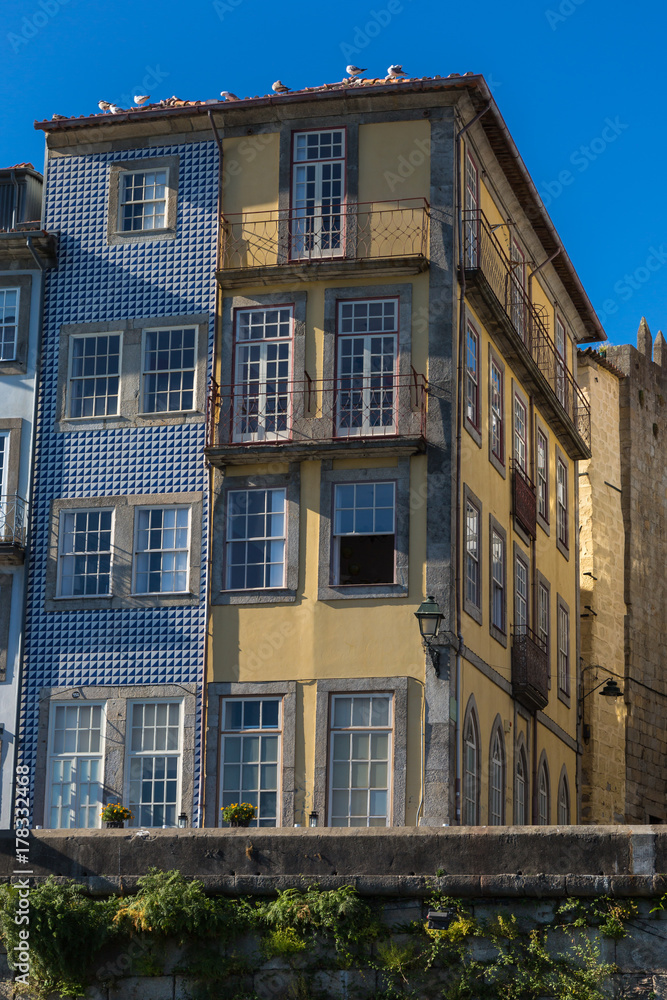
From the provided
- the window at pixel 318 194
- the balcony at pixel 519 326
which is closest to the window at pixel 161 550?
the window at pixel 318 194

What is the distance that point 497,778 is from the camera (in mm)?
28812

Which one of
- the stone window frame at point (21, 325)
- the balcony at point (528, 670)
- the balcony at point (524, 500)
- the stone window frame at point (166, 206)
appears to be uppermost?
the stone window frame at point (166, 206)

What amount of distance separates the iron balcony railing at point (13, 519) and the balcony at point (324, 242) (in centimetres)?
489

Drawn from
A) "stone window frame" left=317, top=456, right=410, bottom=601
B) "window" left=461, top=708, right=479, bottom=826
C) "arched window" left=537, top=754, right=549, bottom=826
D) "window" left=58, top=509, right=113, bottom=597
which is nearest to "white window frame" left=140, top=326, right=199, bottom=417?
"window" left=58, top=509, right=113, bottom=597

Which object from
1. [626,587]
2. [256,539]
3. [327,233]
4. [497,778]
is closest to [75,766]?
[256,539]

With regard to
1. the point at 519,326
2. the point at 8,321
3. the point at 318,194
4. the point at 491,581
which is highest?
the point at 318,194

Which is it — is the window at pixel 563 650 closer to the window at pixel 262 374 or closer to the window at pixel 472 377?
the window at pixel 472 377

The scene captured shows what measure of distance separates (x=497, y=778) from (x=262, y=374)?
25.2 ft

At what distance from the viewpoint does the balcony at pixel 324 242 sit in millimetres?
27578

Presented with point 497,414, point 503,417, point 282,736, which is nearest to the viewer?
point 282,736

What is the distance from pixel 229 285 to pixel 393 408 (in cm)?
358

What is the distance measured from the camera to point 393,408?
88.4ft

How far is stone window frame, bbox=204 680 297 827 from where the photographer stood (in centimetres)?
2572

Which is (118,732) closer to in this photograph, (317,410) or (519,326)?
(317,410)
